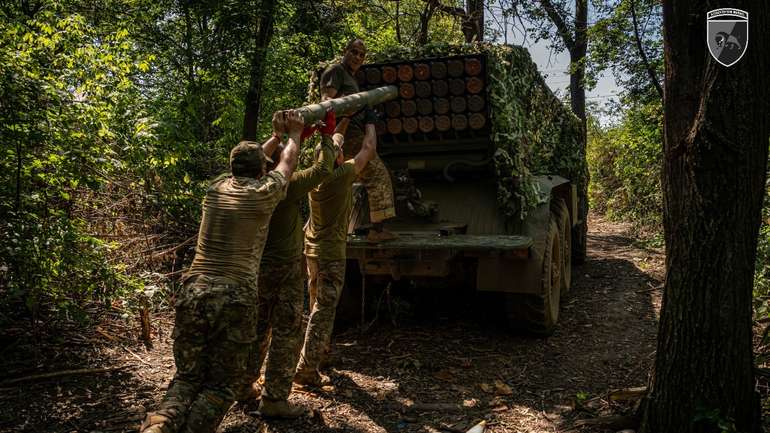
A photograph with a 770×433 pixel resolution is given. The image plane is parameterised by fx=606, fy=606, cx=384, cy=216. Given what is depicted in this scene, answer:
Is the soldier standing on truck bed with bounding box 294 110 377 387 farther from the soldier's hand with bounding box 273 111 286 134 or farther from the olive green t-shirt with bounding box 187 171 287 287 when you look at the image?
the olive green t-shirt with bounding box 187 171 287 287

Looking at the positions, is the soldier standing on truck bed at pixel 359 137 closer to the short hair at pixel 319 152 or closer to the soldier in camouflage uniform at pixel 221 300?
the short hair at pixel 319 152

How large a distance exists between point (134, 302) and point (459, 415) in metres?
3.02

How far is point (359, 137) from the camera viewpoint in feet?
18.6

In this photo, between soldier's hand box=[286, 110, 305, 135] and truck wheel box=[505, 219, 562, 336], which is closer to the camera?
soldier's hand box=[286, 110, 305, 135]

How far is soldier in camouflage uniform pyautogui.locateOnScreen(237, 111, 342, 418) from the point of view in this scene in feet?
13.5

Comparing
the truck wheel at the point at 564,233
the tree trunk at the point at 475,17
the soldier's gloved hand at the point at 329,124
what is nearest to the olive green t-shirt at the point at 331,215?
the soldier's gloved hand at the point at 329,124

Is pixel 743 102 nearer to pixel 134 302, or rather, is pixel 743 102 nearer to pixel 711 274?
pixel 711 274

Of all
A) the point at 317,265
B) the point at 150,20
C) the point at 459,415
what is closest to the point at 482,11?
the point at 150,20

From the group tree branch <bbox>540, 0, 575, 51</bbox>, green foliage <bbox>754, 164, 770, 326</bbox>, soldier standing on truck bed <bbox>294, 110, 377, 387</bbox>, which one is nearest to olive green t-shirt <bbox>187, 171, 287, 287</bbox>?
soldier standing on truck bed <bbox>294, 110, 377, 387</bbox>

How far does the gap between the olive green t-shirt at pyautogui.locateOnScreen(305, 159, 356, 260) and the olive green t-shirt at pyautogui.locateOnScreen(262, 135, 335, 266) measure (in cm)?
47

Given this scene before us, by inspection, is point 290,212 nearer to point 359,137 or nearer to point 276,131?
point 276,131

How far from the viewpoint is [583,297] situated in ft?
25.3

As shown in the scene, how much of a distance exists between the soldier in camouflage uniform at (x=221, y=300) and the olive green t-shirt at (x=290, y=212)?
53cm

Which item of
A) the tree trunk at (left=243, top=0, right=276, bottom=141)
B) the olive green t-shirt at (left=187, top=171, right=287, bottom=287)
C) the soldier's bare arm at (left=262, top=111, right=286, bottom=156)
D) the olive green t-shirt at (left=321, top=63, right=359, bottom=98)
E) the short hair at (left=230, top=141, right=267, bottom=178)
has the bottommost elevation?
the olive green t-shirt at (left=187, top=171, right=287, bottom=287)
